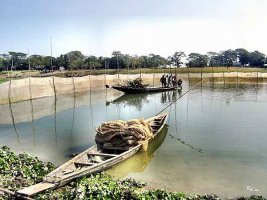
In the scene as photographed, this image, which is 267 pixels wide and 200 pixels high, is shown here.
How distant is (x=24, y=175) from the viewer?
9023 mm

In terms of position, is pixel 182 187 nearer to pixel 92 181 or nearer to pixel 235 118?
pixel 92 181

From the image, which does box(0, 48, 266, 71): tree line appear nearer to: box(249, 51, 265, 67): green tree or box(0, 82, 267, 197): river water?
box(249, 51, 265, 67): green tree

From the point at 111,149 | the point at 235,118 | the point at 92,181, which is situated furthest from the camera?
the point at 235,118

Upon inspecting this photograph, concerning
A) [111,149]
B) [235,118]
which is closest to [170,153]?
[111,149]

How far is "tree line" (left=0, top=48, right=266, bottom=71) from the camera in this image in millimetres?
72125

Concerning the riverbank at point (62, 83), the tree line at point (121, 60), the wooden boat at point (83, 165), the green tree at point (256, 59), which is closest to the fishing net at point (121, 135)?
the wooden boat at point (83, 165)

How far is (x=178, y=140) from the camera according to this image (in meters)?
14.4

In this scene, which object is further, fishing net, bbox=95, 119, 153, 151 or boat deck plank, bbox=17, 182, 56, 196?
fishing net, bbox=95, 119, 153, 151

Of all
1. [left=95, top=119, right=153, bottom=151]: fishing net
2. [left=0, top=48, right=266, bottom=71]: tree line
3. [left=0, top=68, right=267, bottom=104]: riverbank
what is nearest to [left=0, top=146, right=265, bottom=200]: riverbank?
[left=95, top=119, right=153, bottom=151]: fishing net

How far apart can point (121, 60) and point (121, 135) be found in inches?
2637

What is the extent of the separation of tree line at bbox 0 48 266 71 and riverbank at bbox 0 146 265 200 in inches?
1802

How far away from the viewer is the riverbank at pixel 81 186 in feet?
24.8

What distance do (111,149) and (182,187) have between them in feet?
10.4

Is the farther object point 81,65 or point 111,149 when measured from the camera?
point 81,65
